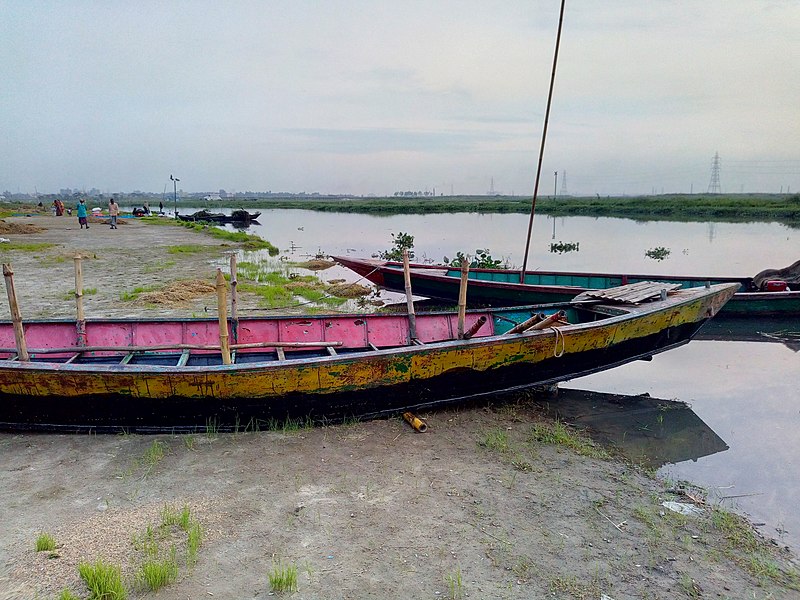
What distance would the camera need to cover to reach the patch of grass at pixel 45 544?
3420 mm

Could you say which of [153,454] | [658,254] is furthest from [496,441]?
[658,254]

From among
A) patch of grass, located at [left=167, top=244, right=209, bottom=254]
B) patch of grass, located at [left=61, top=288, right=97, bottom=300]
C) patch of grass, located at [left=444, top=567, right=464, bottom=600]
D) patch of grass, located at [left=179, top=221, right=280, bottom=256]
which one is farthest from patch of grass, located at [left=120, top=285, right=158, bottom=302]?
patch of grass, located at [left=444, top=567, right=464, bottom=600]

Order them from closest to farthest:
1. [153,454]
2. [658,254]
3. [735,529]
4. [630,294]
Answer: [735,529]
[153,454]
[630,294]
[658,254]

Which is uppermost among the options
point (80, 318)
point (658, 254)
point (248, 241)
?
point (80, 318)

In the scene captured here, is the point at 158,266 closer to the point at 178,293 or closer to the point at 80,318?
the point at 178,293

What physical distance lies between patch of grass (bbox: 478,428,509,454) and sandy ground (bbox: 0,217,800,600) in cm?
2

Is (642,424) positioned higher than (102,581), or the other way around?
(102,581)

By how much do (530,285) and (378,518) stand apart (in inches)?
295

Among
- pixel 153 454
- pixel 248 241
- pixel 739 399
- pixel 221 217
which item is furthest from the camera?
pixel 221 217

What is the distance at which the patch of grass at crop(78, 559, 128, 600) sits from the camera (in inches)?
119

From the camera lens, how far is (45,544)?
11.3ft

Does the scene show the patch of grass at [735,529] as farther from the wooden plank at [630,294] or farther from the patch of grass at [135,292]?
the patch of grass at [135,292]

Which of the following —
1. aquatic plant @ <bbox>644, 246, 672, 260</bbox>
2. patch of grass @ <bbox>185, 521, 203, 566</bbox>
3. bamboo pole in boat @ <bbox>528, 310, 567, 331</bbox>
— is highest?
bamboo pole in boat @ <bbox>528, 310, 567, 331</bbox>

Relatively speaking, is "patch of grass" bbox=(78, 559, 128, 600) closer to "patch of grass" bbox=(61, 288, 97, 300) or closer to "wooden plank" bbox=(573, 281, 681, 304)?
"wooden plank" bbox=(573, 281, 681, 304)
